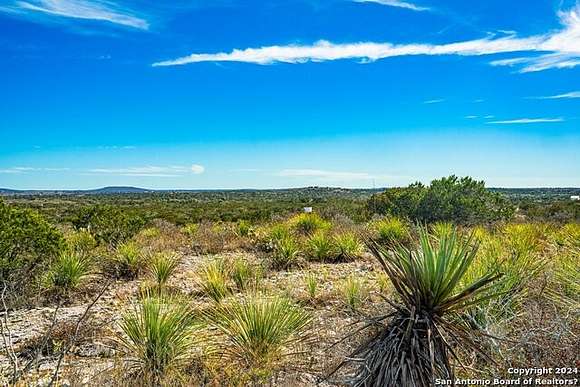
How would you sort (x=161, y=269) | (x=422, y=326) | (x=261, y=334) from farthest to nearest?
(x=161, y=269) → (x=261, y=334) → (x=422, y=326)

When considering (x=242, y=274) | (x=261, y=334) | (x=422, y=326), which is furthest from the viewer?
(x=242, y=274)

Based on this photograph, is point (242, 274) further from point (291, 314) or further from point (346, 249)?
point (346, 249)

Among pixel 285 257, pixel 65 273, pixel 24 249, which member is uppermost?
pixel 24 249

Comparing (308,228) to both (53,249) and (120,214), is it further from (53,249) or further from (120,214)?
(53,249)

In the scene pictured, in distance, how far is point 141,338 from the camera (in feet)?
15.7

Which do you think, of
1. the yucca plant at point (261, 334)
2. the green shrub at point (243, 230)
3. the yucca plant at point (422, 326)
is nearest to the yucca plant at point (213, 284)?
the yucca plant at point (261, 334)

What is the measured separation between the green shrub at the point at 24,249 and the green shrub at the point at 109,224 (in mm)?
4067

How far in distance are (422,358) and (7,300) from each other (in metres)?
6.88

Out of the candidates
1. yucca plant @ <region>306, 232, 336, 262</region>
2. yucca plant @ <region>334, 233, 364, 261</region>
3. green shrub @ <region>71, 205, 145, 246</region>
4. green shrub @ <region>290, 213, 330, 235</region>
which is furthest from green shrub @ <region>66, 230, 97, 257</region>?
green shrub @ <region>290, 213, 330, 235</region>

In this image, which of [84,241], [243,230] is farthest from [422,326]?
[243,230]

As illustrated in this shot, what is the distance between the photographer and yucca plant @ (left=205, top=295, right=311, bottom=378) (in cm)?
473

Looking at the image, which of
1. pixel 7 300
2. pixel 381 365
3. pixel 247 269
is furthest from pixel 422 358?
pixel 7 300

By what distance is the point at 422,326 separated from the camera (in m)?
3.49

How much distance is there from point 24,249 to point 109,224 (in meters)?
4.80
